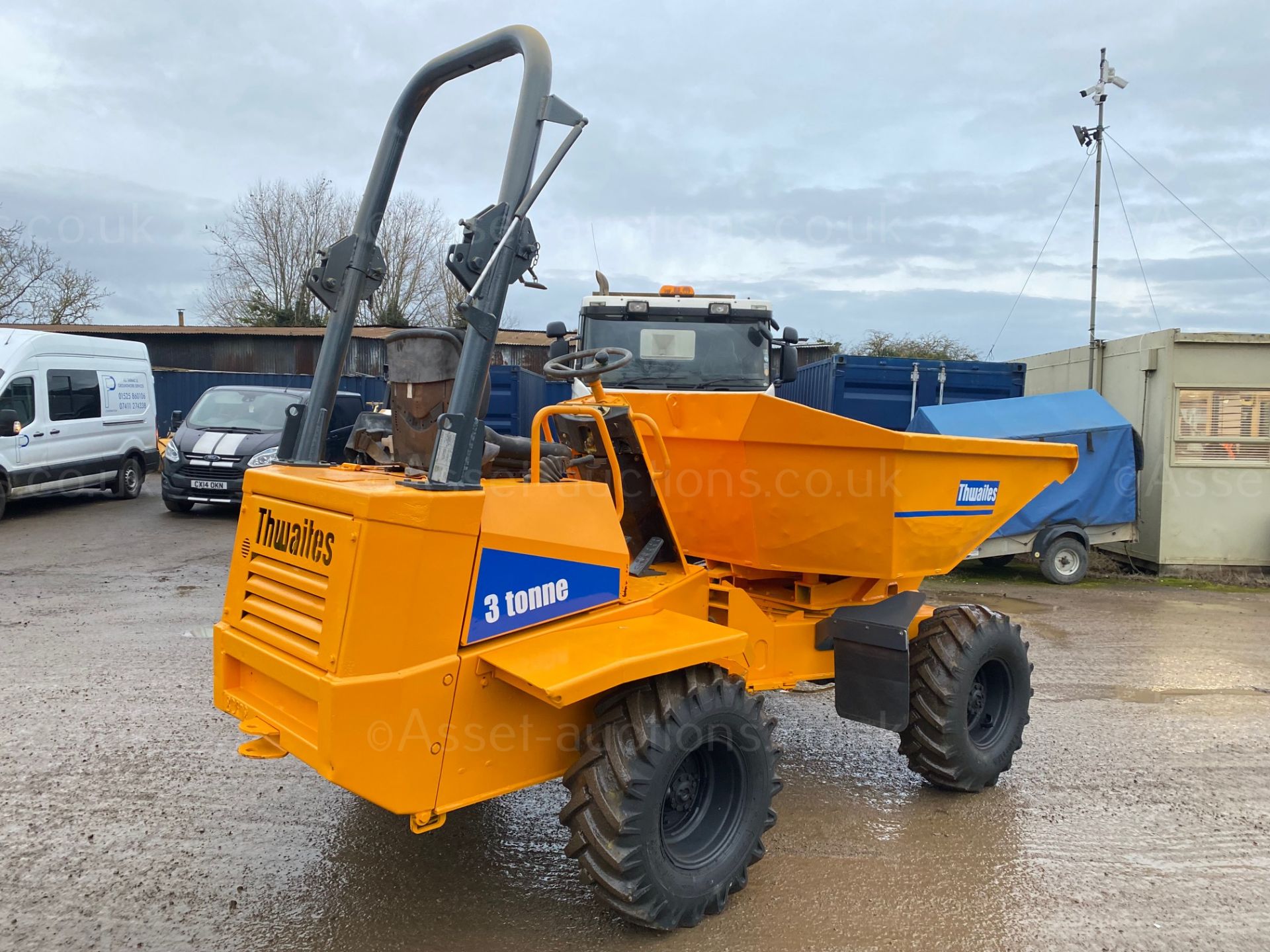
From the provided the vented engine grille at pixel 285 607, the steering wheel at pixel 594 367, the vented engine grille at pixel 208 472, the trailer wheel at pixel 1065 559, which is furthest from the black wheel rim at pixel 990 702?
the vented engine grille at pixel 208 472

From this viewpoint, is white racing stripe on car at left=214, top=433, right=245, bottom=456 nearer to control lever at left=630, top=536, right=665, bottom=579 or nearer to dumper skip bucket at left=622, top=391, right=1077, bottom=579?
dumper skip bucket at left=622, top=391, right=1077, bottom=579

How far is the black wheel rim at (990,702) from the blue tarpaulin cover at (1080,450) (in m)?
5.45

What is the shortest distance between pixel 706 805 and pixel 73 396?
486 inches

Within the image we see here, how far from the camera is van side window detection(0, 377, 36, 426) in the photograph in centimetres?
1130

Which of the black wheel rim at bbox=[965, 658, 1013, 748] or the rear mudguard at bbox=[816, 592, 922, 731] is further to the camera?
the black wheel rim at bbox=[965, 658, 1013, 748]

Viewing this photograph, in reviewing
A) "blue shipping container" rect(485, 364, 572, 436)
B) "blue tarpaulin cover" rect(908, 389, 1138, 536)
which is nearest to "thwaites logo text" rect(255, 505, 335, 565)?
"blue tarpaulin cover" rect(908, 389, 1138, 536)

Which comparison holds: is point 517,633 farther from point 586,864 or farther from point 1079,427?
point 1079,427

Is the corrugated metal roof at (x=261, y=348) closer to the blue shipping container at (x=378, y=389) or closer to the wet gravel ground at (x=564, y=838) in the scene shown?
the blue shipping container at (x=378, y=389)

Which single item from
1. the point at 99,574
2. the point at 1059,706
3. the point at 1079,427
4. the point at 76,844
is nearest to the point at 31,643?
the point at 99,574

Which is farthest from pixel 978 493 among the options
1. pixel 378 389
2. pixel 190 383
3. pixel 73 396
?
pixel 190 383

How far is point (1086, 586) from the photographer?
9.94 meters

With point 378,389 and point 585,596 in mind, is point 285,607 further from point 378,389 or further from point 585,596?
point 378,389

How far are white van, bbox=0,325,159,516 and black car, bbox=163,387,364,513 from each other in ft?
4.77

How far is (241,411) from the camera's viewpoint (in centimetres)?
1256
